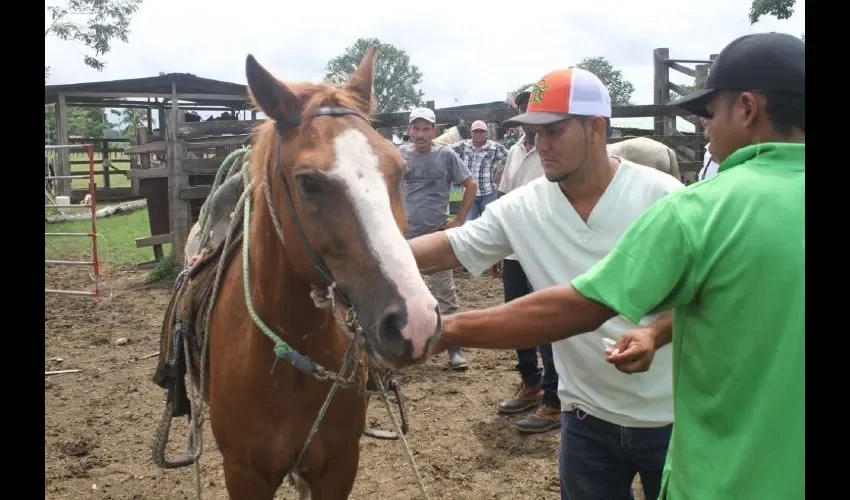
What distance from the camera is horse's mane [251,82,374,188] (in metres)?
2.21

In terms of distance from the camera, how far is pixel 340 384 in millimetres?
2309

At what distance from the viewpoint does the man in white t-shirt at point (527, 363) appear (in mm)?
4777

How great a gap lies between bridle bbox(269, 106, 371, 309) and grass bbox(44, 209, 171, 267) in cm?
785

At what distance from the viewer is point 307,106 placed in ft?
7.23

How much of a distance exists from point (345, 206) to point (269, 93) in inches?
21.6

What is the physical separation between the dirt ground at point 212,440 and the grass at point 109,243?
3.38 metres

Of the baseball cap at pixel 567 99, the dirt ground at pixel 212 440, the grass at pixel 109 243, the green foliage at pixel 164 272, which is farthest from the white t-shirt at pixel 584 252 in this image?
the green foliage at pixel 164 272

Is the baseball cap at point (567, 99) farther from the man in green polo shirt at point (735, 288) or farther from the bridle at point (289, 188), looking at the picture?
the man in green polo shirt at point (735, 288)

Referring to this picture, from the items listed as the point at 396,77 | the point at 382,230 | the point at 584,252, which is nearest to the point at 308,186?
the point at 382,230

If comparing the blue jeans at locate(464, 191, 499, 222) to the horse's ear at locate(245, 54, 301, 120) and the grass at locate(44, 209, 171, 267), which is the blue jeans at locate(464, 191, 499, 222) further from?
the horse's ear at locate(245, 54, 301, 120)
